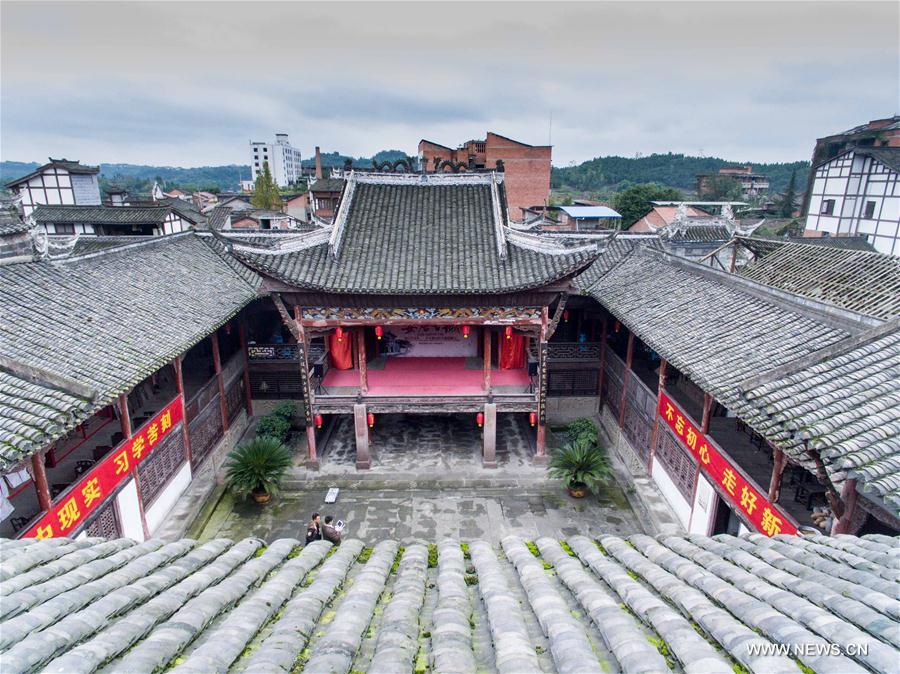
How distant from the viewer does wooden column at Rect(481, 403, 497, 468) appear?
15998mm

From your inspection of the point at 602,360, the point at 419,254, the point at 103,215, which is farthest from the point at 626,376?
the point at 103,215

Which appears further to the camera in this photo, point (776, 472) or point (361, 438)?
point (361, 438)

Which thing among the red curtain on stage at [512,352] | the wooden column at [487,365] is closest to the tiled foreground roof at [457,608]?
the wooden column at [487,365]

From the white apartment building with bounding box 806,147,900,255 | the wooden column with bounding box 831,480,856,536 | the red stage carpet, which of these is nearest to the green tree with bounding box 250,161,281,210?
the red stage carpet

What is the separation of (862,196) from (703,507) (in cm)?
3356

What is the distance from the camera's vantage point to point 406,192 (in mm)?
17203

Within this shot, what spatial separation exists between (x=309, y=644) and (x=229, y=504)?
12.7m

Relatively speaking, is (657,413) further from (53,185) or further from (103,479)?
(53,185)

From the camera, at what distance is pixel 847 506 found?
22.0ft

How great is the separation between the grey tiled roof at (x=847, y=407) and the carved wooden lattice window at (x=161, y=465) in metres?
13.0

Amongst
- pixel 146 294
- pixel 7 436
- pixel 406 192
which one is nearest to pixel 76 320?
pixel 146 294

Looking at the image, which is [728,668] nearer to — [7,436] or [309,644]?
[309,644]

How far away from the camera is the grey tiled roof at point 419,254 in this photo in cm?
1388

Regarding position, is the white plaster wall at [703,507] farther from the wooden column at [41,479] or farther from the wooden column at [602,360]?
the wooden column at [41,479]
